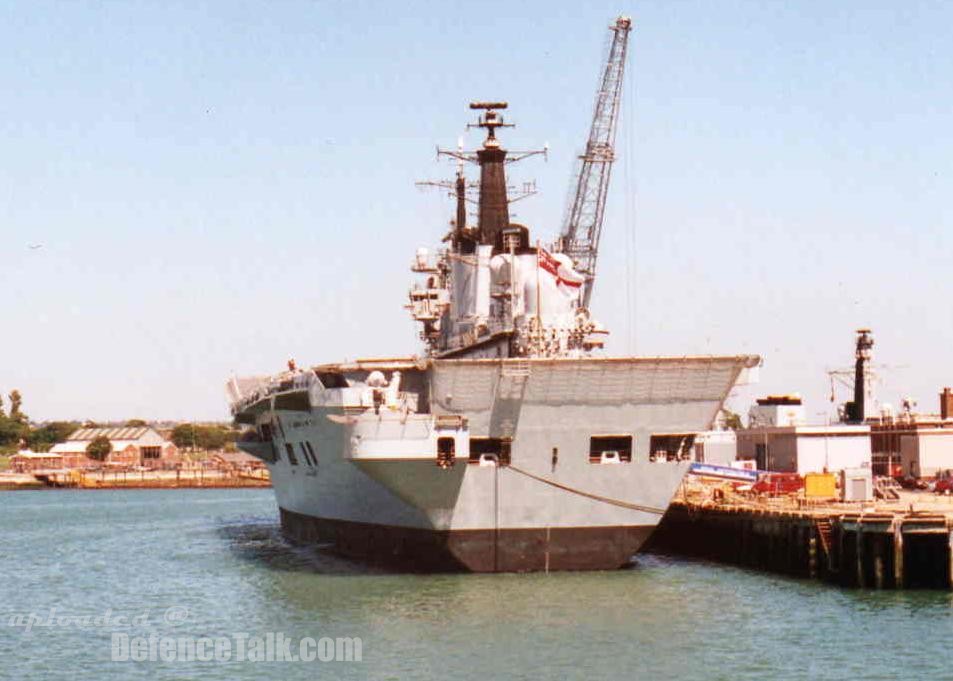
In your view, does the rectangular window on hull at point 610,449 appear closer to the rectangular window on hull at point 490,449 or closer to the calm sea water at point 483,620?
the rectangular window on hull at point 490,449

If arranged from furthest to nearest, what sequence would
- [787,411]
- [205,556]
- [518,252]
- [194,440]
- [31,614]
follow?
[194,440] < [787,411] < [205,556] < [518,252] < [31,614]

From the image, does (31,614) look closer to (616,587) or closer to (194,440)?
(616,587)

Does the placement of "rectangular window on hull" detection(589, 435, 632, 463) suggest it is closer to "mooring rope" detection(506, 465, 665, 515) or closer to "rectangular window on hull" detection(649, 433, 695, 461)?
"rectangular window on hull" detection(649, 433, 695, 461)

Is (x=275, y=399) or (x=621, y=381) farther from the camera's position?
(x=275, y=399)

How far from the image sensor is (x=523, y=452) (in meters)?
28.4

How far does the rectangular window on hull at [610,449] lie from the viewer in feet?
95.0

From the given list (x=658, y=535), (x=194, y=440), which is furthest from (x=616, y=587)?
(x=194, y=440)

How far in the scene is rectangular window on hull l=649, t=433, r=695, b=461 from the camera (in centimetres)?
2945

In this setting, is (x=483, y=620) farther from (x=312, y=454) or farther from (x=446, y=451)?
(x=312, y=454)

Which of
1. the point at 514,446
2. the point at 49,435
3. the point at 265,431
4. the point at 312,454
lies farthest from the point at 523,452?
the point at 49,435

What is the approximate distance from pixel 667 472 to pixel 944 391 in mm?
31615

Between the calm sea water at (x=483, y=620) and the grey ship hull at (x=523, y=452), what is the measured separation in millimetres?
866

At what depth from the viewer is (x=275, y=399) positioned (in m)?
35.9

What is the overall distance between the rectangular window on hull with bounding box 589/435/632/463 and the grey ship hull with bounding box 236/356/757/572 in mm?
131
